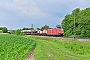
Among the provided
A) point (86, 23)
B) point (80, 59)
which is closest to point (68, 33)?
point (86, 23)

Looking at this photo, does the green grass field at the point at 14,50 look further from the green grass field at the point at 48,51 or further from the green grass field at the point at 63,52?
the green grass field at the point at 63,52

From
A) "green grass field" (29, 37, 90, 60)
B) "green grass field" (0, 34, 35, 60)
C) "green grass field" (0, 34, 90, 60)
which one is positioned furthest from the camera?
"green grass field" (29, 37, 90, 60)

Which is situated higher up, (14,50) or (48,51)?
(14,50)

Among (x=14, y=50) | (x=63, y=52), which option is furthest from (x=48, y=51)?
(x=14, y=50)

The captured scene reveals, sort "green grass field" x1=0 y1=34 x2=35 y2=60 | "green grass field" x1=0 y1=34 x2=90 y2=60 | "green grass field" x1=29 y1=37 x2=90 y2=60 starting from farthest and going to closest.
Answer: "green grass field" x1=29 y1=37 x2=90 y2=60 < "green grass field" x1=0 y1=34 x2=90 y2=60 < "green grass field" x1=0 y1=34 x2=35 y2=60

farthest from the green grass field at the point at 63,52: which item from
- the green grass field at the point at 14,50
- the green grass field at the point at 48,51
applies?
the green grass field at the point at 14,50

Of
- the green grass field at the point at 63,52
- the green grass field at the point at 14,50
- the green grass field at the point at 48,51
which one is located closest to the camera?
the green grass field at the point at 14,50

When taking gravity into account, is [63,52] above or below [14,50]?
below

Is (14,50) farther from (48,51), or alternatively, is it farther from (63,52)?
(63,52)

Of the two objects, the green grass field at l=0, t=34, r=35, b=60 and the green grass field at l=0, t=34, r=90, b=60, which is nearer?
the green grass field at l=0, t=34, r=35, b=60

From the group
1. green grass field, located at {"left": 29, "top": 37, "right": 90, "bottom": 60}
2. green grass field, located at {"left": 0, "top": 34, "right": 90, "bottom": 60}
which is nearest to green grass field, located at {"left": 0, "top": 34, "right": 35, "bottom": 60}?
green grass field, located at {"left": 0, "top": 34, "right": 90, "bottom": 60}

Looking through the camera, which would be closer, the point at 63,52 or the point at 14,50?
the point at 14,50

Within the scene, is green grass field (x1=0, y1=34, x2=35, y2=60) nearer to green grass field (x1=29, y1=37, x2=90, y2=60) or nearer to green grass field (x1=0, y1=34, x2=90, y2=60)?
green grass field (x1=0, y1=34, x2=90, y2=60)

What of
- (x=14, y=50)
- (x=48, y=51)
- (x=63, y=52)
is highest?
(x=14, y=50)
